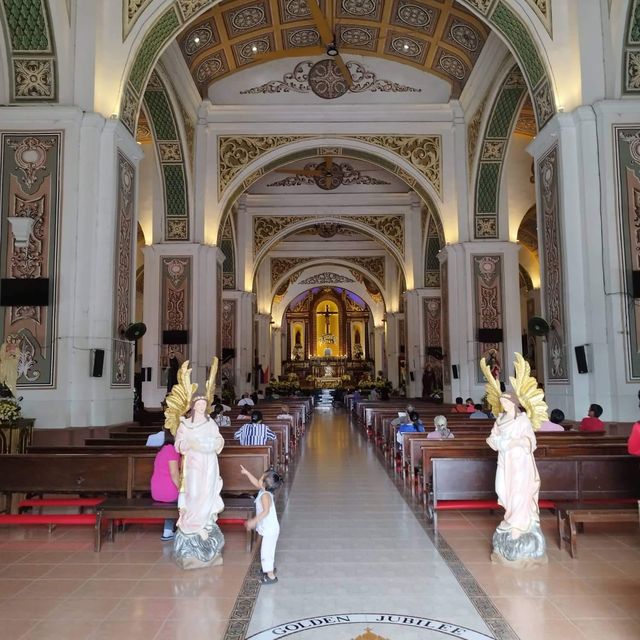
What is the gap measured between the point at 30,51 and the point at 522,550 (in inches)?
303

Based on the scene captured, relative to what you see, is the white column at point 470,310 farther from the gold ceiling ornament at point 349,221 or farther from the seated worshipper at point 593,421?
the gold ceiling ornament at point 349,221

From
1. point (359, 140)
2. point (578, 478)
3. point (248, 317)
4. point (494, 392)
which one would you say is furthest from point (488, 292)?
point (494, 392)

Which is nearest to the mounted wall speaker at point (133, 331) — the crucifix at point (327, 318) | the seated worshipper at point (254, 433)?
the seated worshipper at point (254, 433)

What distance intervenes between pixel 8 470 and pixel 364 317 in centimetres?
3116

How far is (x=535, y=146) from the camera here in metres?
8.74

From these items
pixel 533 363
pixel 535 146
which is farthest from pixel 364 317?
pixel 535 146

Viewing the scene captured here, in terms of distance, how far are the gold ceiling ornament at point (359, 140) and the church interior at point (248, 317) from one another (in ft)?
0.17

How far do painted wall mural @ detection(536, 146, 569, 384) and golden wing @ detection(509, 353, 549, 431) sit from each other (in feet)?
11.9

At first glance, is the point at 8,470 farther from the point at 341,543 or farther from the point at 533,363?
the point at 533,363

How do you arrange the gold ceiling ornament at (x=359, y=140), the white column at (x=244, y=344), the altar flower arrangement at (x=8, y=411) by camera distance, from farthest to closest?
the white column at (x=244, y=344) → the gold ceiling ornament at (x=359, y=140) → the altar flower arrangement at (x=8, y=411)

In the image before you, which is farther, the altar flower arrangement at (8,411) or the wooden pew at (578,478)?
the altar flower arrangement at (8,411)

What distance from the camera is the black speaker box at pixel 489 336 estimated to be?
13.3 meters

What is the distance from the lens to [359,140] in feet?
47.3

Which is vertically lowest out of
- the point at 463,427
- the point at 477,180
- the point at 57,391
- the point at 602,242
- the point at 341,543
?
the point at 341,543
